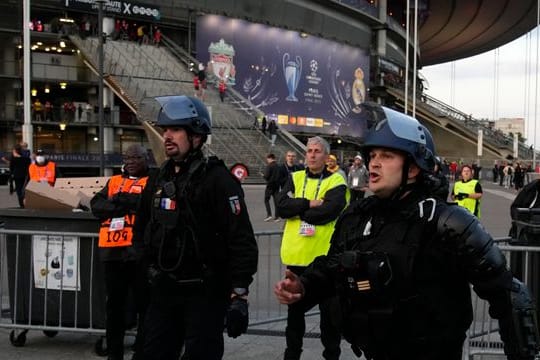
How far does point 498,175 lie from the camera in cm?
4531

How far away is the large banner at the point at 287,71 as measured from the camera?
141 feet

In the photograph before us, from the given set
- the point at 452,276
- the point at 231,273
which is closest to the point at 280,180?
the point at 231,273

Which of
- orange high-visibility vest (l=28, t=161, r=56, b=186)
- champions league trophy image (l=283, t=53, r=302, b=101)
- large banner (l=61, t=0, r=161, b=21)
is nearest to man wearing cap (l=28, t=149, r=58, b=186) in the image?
orange high-visibility vest (l=28, t=161, r=56, b=186)

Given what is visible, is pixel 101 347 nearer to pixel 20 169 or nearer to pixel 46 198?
pixel 46 198

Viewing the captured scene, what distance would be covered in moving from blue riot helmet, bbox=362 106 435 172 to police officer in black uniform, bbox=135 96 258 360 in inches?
51.6

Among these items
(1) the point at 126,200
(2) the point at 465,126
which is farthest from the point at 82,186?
(2) the point at 465,126

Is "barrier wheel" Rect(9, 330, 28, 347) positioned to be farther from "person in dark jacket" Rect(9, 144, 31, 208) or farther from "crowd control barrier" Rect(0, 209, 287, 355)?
"person in dark jacket" Rect(9, 144, 31, 208)

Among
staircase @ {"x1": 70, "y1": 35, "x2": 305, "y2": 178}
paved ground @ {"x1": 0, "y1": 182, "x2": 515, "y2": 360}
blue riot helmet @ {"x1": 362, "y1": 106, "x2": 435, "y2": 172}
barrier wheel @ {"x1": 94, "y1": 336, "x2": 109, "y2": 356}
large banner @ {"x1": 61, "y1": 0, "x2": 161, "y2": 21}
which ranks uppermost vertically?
large banner @ {"x1": 61, "y1": 0, "x2": 161, "y2": 21}

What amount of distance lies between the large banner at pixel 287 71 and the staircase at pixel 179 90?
8.93ft

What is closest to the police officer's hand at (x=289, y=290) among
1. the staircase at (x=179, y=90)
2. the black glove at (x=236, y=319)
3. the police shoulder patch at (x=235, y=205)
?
the black glove at (x=236, y=319)

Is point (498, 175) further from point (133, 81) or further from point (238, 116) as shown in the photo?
point (133, 81)

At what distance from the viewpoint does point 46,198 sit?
579 centimetres

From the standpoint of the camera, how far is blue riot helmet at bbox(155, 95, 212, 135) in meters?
3.76

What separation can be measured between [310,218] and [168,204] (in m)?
1.77
